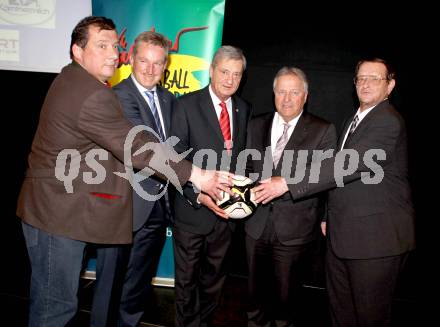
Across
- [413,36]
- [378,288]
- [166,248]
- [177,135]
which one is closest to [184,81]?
[177,135]

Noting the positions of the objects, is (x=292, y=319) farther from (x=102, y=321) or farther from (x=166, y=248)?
(x=166, y=248)

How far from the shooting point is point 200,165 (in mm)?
2396

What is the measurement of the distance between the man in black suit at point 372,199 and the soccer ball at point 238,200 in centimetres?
11

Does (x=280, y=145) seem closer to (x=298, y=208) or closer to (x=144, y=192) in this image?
(x=298, y=208)

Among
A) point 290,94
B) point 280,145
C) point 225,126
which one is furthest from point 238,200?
point 290,94

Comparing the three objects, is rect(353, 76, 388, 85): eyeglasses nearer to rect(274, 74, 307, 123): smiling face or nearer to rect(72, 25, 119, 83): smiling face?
rect(274, 74, 307, 123): smiling face

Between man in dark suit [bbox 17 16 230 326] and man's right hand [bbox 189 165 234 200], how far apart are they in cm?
39

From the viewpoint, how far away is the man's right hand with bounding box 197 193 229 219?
2.24 m

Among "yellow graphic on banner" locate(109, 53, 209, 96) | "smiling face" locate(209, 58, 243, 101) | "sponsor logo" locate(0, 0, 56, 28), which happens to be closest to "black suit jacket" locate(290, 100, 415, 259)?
"smiling face" locate(209, 58, 243, 101)

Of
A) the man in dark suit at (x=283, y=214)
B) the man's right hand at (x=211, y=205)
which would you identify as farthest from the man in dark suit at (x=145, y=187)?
the man in dark suit at (x=283, y=214)

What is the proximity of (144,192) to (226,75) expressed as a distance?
97cm

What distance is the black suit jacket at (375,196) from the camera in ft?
6.81

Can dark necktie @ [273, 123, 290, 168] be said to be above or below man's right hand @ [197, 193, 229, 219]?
above

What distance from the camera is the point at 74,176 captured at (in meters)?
1.77
